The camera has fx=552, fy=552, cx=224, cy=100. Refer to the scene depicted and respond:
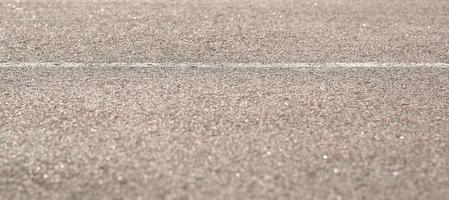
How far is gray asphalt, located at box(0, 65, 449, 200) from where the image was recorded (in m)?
3.29

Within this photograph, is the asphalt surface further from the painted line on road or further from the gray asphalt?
the gray asphalt

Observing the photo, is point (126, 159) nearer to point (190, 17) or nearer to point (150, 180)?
point (150, 180)

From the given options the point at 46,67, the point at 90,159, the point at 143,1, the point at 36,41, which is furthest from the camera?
the point at 143,1

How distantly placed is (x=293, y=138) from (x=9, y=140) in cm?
195

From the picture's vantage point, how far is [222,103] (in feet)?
14.3

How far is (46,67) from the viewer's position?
5074mm

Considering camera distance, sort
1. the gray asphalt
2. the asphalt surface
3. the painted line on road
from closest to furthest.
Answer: the gray asphalt < the painted line on road < the asphalt surface

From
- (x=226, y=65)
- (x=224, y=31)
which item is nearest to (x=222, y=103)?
(x=226, y=65)

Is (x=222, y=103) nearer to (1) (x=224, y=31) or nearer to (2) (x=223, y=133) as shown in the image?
(2) (x=223, y=133)

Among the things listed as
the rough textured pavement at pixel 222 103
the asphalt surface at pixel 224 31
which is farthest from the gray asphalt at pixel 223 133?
the asphalt surface at pixel 224 31

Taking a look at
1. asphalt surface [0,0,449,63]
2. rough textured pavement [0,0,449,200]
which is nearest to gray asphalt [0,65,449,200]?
rough textured pavement [0,0,449,200]

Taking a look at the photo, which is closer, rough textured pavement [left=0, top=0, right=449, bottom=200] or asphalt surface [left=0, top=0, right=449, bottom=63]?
rough textured pavement [left=0, top=0, right=449, bottom=200]

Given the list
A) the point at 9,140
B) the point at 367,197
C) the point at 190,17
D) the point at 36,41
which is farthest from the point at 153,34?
the point at 367,197

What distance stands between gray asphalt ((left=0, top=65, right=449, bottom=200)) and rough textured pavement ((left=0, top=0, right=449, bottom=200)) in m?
0.01
